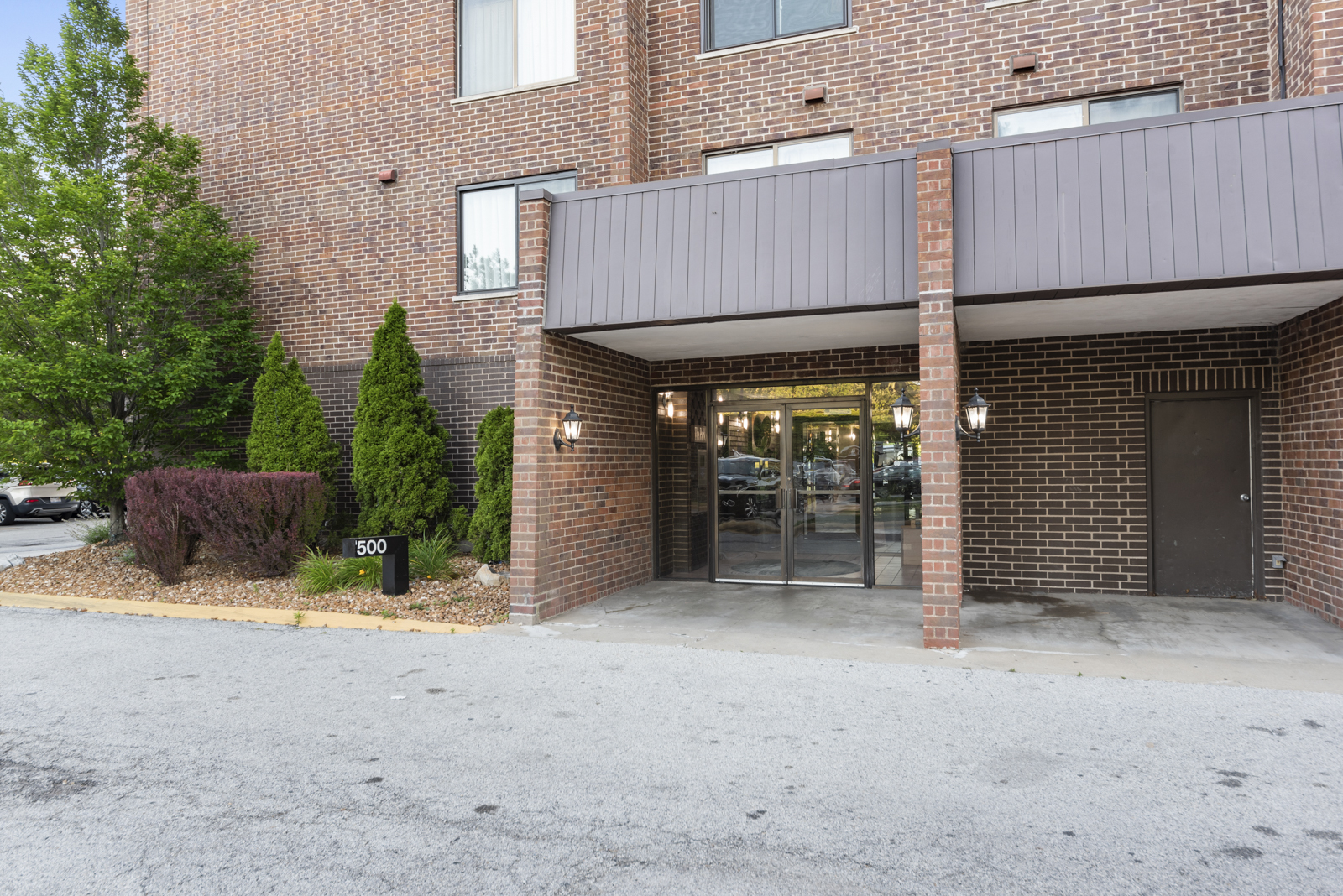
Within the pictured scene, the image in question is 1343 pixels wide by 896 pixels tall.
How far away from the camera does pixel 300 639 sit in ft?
25.8

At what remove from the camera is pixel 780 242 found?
7.65 metres

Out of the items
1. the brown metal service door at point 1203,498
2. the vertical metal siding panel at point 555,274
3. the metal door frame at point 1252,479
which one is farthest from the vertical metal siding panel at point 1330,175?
the vertical metal siding panel at point 555,274

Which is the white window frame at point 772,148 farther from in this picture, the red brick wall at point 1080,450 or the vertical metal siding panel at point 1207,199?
the vertical metal siding panel at point 1207,199

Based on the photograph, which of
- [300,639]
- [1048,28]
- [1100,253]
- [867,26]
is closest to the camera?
[1100,253]

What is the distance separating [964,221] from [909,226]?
1.49 feet

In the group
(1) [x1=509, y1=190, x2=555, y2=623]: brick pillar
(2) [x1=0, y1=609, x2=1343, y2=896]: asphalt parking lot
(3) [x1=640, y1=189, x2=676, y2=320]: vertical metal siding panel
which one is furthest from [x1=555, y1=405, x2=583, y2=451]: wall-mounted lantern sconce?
(2) [x1=0, y1=609, x2=1343, y2=896]: asphalt parking lot

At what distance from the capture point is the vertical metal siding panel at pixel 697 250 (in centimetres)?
785

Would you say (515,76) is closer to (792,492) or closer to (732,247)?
(732,247)

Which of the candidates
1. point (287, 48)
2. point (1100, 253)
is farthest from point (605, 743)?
point (287, 48)

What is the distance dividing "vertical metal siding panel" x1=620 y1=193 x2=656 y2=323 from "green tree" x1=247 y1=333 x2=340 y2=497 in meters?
5.49

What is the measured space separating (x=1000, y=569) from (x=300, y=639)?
7627 mm

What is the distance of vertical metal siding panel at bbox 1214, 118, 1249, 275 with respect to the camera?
6320mm

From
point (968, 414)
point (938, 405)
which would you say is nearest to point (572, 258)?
point (938, 405)

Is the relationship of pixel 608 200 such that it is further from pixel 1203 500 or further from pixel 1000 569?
pixel 1203 500
